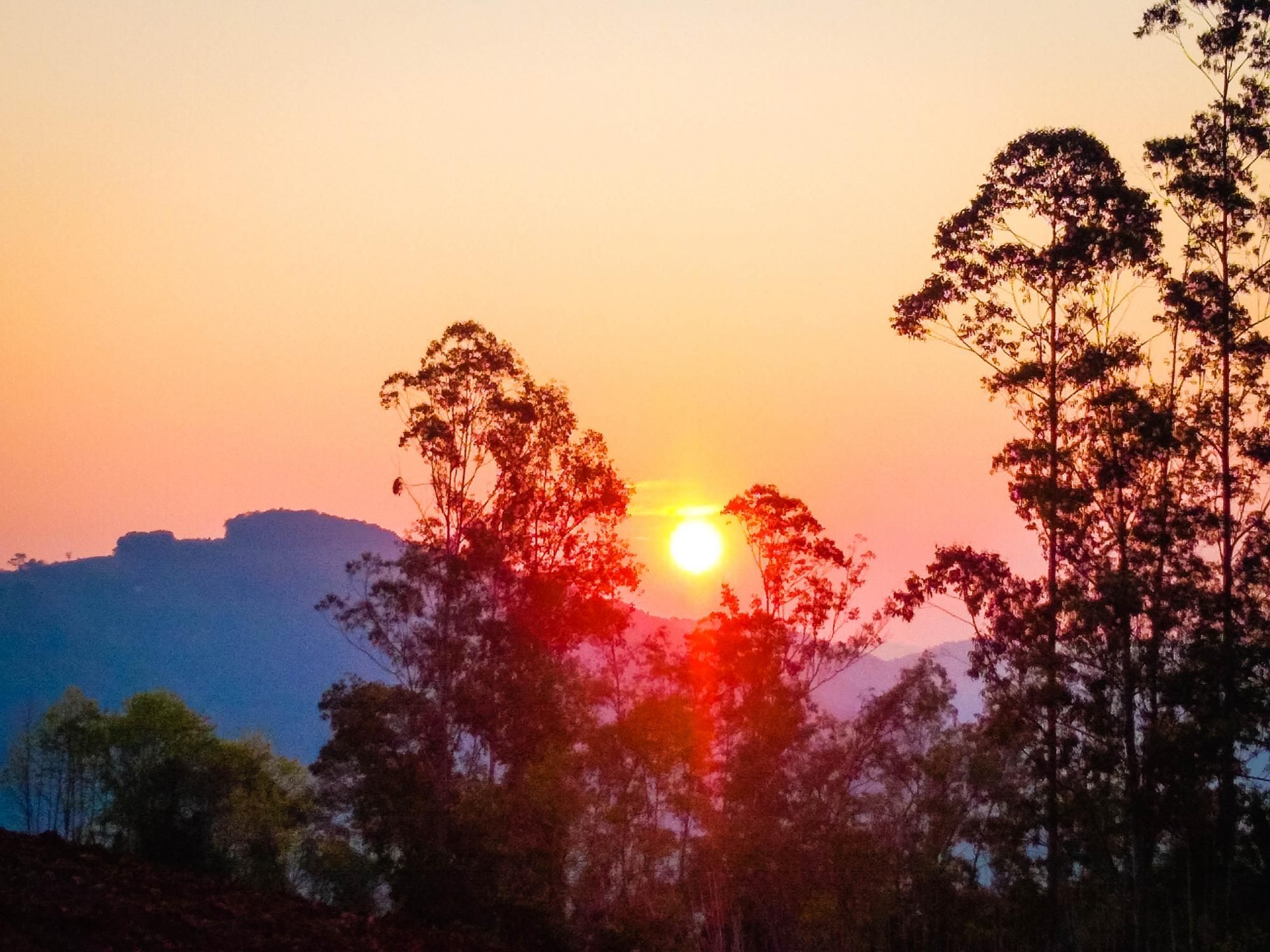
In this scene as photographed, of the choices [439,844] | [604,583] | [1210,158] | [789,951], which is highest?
[1210,158]

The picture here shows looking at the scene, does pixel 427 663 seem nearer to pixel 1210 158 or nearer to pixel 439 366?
pixel 439 366

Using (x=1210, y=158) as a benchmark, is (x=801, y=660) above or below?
below

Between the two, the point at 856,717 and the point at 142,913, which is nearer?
the point at 142,913

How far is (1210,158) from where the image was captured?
1238 inches

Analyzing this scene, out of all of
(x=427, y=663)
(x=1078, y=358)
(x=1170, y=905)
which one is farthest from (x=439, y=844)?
(x=1078, y=358)

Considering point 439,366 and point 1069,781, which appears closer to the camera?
point 1069,781

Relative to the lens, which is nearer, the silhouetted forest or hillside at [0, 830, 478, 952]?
hillside at [0, 830, 478, 952]

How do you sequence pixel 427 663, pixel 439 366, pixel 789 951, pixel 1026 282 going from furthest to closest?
1. pixel 439 366
2. pixel 427 663
3. pixel 789 951
4. pixel 1026 282

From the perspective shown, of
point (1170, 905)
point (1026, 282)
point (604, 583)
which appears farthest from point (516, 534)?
point (1170, 905)

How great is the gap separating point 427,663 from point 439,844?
24.2 feet

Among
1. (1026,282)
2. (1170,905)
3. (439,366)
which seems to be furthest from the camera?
(439,366)

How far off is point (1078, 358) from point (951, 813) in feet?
55.0

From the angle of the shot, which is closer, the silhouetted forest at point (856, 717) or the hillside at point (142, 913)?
the hillside at point (142, 913)

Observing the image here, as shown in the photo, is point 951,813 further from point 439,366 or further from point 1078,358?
point 439,366
